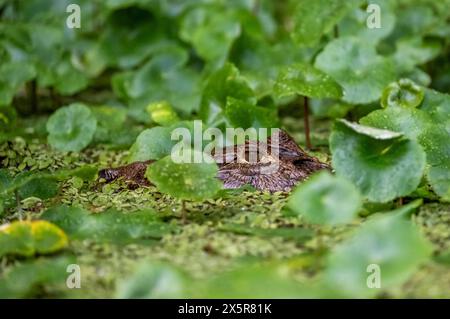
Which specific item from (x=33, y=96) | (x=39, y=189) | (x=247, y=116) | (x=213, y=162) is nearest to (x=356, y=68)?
(x=247, y=116)

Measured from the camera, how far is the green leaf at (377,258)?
112cm

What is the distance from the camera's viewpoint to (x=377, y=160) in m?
1.46

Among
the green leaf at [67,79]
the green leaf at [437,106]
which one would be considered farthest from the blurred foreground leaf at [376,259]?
the green leaf at [67,79]

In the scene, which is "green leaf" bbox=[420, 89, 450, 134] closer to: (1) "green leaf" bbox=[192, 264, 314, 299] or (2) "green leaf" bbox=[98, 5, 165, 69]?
(1) "green leaf" bbox=[192, 264, 314, 299]

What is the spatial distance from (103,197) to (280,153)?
42 cm

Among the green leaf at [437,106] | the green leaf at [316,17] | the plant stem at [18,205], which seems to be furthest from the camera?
the green leaf at [316,17]

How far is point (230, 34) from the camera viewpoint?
243 centimetres

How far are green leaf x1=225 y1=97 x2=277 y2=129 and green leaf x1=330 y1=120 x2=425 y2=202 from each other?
1.50ft

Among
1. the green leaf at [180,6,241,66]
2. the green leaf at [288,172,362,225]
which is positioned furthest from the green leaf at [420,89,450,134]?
the green leaf at [180,6,241,66]

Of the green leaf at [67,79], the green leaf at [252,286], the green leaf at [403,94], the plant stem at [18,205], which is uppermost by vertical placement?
the green leaf at [67,79]

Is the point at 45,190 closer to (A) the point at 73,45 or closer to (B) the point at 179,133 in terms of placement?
(B) the point at 179,133

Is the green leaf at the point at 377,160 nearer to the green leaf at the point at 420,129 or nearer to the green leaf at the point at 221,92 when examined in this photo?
the green leaf at the point at 420,129

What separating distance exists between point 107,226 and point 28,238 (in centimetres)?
18

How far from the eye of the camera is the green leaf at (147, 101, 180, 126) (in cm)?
200
